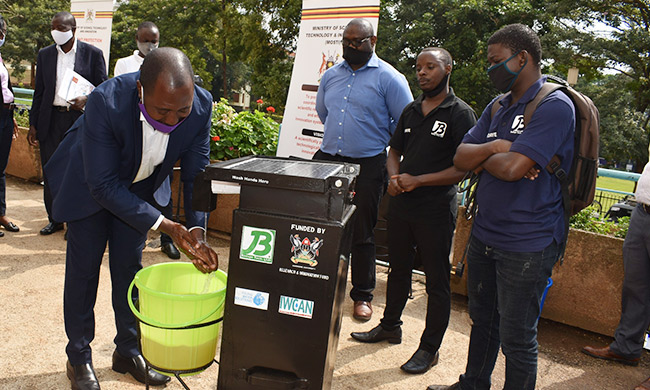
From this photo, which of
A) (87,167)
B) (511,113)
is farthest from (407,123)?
(87,167)

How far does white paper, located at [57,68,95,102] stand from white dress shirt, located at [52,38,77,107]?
0.97 ft

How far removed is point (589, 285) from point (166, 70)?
3709mm

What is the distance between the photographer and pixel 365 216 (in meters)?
4.02

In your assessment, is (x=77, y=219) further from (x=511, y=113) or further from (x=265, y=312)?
(x=511, y=113)

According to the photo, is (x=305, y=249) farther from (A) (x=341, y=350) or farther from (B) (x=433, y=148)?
(A) (x=341, y=350)

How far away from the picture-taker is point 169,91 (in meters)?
2.13

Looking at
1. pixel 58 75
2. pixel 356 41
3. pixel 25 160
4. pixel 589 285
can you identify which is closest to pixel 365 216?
pixel 356 41

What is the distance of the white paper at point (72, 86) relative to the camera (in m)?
4.76

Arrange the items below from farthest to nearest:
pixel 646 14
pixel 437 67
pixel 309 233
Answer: pixel 646 14, pixel 437 67, pixel 309 233

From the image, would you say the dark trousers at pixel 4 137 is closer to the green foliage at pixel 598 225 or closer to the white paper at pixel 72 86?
the white paper at pixel 72 86

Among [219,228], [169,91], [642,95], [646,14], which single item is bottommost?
[219,228]

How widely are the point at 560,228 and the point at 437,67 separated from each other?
4.44 ft

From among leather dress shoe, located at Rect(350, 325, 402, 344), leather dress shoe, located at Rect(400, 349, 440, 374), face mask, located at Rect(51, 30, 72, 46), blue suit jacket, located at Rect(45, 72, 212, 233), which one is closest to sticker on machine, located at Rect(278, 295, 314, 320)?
blue suit jacket, located at Rect(45, 72, 212, 233)

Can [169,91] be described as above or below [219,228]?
above
